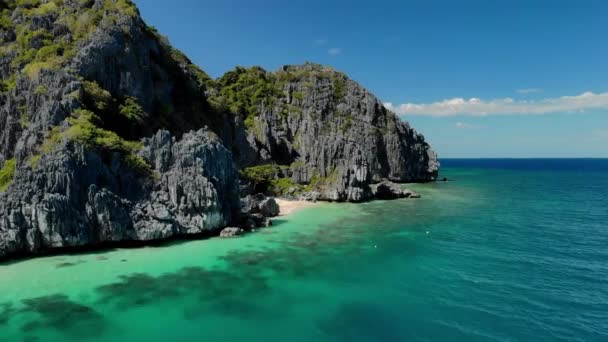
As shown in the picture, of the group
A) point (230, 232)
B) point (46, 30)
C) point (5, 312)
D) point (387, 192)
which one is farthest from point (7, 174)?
point (387, 192)

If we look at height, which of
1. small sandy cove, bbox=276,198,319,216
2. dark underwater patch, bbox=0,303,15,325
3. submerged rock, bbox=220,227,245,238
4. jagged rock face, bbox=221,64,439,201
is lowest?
dark underwater patch, bbox=0,303,15,325

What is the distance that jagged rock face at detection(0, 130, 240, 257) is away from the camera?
37.2 metres

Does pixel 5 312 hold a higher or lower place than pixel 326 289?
higher

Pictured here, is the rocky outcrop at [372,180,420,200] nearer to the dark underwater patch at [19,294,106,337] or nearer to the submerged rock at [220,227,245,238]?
the submerged rock at [220,227,245,238]

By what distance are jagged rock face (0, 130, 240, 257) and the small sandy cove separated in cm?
1703

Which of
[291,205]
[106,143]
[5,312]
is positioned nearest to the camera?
[5,312]

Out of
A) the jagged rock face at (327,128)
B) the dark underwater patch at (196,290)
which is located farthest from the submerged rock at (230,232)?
the jagged rock face at (327,128)

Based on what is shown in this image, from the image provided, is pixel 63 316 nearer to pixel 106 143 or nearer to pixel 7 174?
pixel 106 143

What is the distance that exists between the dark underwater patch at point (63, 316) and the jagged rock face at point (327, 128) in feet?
224

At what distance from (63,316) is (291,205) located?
171ft

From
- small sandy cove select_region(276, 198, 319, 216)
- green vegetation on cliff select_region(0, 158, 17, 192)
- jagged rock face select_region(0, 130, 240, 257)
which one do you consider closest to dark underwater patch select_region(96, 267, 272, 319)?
jagged rock face select_region(0, 130, 240, 257)

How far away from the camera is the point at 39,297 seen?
28328 millimetres

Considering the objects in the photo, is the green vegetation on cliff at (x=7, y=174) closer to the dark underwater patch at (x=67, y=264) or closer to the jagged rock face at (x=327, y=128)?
the dark underwater patch at (x=67, y=264)

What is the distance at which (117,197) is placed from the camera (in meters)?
41.6
